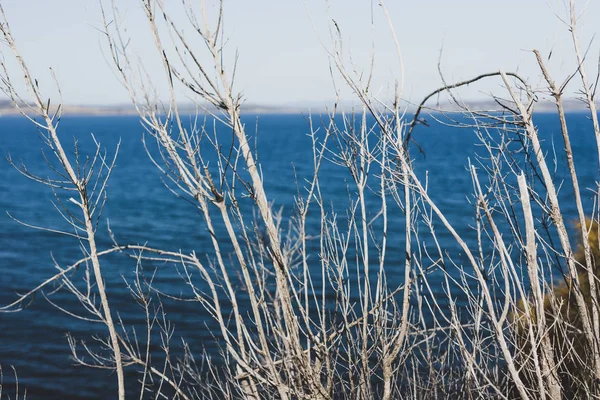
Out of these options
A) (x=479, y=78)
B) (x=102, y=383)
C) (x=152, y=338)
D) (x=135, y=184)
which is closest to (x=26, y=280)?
(x=152, y=338)

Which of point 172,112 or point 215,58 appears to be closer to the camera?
point 215,58

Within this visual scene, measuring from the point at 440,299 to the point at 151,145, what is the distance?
92.7 m

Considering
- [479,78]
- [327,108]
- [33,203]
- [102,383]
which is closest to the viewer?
[479,78]

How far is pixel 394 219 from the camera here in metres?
36.4

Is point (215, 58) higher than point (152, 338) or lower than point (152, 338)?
higher

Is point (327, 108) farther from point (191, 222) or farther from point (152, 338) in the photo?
point (191, 222)

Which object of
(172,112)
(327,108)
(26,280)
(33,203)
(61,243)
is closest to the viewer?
(172,112)

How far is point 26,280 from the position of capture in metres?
27.6

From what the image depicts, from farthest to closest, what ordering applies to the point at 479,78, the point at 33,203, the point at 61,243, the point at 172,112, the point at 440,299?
the point at 33,203 < the point at 61,243 < the point at 440,299 < the point at 172,112 < the point at 479,78

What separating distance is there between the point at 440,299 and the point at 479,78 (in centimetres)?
1836

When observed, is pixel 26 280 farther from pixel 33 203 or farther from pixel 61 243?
pixel 33 203

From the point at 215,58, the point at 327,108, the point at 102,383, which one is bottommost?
the point at 102,383

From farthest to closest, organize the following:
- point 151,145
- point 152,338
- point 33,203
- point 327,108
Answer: point 151,145, point 33,203, point 152,338, point 327,108

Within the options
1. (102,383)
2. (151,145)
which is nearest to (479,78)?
(102,383)
